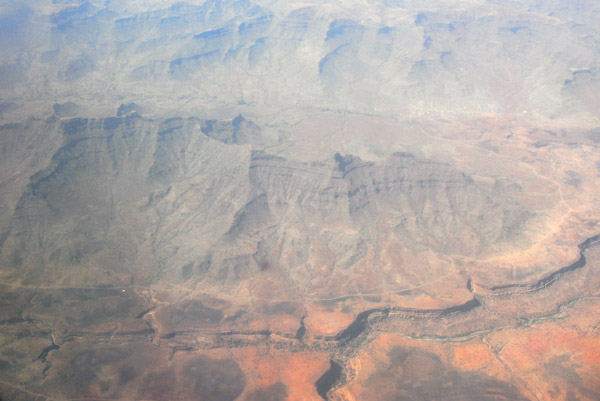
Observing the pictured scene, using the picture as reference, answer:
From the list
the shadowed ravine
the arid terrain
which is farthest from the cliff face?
the shadowed ravine

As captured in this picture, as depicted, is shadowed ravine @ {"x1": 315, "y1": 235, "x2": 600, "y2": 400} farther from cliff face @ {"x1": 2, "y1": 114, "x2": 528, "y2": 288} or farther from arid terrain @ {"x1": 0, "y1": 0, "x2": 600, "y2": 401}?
cliff face @ {"x1": 2, "y1": 114, "x2": 528, "y2": 288}

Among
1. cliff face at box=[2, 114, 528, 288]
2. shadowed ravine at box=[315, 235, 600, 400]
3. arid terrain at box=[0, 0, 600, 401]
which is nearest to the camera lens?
arid terrain at box=[0, 0, 600, 401]

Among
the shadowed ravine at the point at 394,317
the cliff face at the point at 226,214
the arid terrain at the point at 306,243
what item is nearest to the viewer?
the arid terrain at the point at 306,243

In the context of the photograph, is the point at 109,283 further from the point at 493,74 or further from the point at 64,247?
the point at 493,74

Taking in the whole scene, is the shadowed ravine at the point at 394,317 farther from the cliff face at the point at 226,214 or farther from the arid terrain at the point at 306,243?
the cliff face at the point at 226,214

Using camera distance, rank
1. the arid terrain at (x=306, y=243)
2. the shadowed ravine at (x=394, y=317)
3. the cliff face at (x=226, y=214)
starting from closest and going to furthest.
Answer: the arid terrain at (x=306, y=243), the shadowed ravine at (x=394, y=317), the cliff face at (x=226, y=214)

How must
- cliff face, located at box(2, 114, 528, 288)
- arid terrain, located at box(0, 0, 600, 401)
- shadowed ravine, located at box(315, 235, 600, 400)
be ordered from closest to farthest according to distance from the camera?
1. arid terrain, located at box(0, 0, 600, 401)
2. shadowed ravine, located at box(315, 235, 600, 400)
3. cliff face, located at box(2, 114, 528, 288)

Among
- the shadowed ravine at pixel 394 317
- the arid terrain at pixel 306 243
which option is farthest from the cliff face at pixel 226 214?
the shadowed ravine at pixel 394 317

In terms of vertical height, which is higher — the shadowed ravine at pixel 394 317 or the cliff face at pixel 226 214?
the cliff face at pixel 226 214

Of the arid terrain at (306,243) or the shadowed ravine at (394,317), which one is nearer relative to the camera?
the arid terrain at (306,243)
